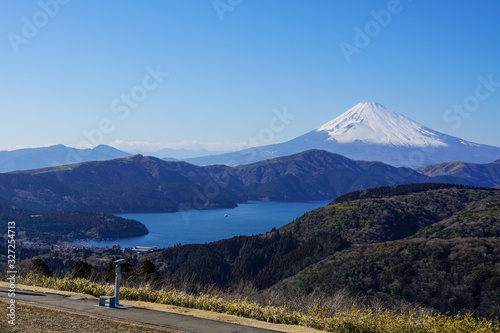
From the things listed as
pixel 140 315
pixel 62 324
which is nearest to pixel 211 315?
pixel 140 315

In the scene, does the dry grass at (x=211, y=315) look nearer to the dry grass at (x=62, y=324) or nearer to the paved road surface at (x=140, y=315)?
the paved road surface at (x=140, y=315)

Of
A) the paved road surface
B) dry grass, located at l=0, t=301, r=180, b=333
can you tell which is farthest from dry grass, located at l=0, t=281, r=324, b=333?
dry grass, located at l=0, t=301, r=180, b=333

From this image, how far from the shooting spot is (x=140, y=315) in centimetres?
1342

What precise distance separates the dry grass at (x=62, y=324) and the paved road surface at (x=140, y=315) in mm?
504

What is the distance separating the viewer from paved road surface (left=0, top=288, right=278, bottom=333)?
40.3ft

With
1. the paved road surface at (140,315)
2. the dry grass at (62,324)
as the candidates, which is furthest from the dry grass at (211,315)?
the dry grass at (62,324)

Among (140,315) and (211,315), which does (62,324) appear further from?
(211,315)

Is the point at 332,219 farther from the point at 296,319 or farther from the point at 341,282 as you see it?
the point at 296,319

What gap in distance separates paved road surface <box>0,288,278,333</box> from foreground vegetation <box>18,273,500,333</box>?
1.58 m

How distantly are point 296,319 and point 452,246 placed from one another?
142ft

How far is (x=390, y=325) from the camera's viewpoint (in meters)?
12.5

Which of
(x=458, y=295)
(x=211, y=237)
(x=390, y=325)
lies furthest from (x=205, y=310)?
(x=211, y=237)

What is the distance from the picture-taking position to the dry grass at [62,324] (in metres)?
11.4

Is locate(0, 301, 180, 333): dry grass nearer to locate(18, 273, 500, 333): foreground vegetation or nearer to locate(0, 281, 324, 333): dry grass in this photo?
locate(0, 281, 324, 333): dry grass
